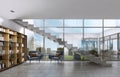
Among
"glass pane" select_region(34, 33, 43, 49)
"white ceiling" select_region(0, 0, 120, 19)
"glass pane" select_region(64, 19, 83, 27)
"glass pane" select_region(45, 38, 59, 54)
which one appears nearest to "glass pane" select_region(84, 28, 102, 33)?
"glass pane" select_region(64, 19, 83, 27)

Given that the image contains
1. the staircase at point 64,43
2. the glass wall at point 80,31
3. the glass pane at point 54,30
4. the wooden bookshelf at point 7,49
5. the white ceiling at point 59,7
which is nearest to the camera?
the white ceiling at point 59,7

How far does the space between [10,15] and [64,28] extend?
6.80 m

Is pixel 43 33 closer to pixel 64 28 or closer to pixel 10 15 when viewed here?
pixel 64 28

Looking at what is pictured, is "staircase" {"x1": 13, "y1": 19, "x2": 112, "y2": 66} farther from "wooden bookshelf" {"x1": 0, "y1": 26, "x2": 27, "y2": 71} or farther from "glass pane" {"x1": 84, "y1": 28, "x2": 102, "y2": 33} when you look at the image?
"glass pane" {"x1": 84, "y1": 28, "x2": 102, "y2": 33}

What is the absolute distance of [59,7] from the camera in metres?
10.6

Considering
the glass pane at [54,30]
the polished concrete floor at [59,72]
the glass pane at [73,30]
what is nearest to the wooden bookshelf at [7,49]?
the polished concrete floor at [59,72]

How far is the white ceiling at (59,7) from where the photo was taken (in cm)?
981

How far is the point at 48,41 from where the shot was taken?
1800 cm

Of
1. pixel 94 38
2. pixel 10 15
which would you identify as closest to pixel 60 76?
pixel 10 15

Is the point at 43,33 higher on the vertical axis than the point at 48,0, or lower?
lower

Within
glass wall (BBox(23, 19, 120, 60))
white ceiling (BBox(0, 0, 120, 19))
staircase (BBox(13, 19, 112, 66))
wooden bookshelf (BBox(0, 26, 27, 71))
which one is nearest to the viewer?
white ceiling (BBox(0, 0, 120, 19))

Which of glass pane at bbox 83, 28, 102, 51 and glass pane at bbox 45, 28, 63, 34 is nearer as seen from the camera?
glass pane at bbox 45, 28, 63, 34

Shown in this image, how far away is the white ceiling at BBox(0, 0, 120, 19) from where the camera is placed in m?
9.81

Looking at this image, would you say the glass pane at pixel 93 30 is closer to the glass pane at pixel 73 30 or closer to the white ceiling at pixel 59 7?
the glass pane at pixel 73 30
